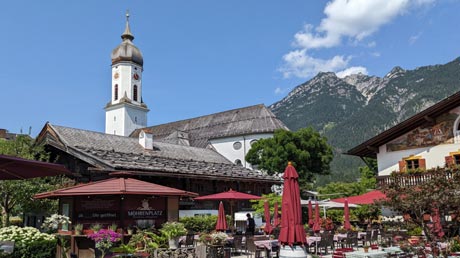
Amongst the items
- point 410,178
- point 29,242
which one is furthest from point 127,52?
point 29,242

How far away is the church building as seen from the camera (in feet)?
80.8

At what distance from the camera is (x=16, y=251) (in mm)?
10430

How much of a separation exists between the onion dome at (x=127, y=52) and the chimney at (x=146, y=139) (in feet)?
99.2

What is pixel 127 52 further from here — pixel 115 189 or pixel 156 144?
pixel 115 189

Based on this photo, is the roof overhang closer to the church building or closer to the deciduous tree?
the church building

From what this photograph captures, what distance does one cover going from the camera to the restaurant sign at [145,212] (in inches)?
548

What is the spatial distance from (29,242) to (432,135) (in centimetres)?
1798

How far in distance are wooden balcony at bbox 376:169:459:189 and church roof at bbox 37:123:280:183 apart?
1105 cm

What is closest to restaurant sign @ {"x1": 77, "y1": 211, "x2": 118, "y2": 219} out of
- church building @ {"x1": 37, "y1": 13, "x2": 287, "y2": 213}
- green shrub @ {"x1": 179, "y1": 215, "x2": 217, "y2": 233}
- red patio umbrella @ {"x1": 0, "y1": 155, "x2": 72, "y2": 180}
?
church building @ {"x1": 37, "y1": 13, "x2": 287, "y2": 213}

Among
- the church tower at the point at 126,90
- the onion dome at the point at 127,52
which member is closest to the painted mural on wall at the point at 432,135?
the church tower at the point at 126,90

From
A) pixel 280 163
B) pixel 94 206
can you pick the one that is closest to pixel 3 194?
pixel 94 206

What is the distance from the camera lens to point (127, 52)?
2339 inches

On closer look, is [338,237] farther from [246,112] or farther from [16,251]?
[246,112]

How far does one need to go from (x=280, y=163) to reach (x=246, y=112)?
47.0 feet
